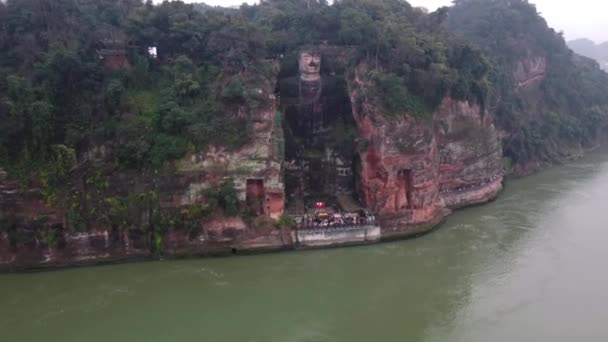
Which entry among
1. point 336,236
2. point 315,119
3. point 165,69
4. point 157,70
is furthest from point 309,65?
point 336,236

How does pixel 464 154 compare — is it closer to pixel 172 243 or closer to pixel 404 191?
pixel 404 191

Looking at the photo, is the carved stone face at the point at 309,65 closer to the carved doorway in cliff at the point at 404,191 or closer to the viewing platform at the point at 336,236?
the carved doorway in cliff at the point at 404,191

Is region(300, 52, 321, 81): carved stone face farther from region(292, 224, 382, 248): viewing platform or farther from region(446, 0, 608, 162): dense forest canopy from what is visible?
region(446, 0, 608, 162): dense forest canopy

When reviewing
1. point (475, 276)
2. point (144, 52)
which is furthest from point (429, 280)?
point (144, 52)

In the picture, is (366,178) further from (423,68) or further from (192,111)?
(192,111)

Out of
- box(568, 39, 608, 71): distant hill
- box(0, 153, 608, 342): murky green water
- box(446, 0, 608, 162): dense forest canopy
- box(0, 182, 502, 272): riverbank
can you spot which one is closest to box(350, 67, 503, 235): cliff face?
box(0, 182, 502, 272): riverbank

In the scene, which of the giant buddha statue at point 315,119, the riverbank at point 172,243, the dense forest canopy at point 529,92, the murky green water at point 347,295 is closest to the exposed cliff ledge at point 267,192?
the riverbank at point 172,243
